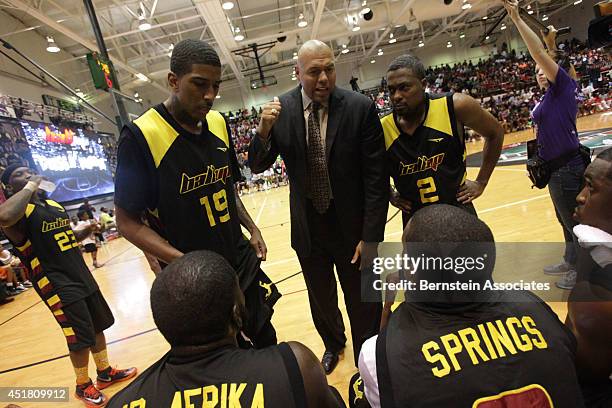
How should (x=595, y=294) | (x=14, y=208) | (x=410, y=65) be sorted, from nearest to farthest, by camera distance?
(x=595, y=294) < (x=410, y=65) < (x=14, y=208)

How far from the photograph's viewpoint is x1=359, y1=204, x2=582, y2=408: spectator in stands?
0.91 m

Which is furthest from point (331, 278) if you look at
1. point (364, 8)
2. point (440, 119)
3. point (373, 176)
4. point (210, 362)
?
point (364, 8)

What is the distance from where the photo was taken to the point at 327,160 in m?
2.06

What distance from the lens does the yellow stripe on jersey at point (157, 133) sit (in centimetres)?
157

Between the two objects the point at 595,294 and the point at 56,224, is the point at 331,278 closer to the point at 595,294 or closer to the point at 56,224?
the point at 595,294

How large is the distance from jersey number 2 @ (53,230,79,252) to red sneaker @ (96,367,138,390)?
3.61 feet

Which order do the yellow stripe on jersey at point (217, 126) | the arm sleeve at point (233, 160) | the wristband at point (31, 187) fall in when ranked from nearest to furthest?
the yellow stripe on jersey at point (217, 126) < the arm sleeve at point (233, 160) < the wristband at point (31, 187)

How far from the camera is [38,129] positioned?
12.5 meters

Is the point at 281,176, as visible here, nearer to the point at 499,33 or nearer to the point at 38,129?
the point at 38,129

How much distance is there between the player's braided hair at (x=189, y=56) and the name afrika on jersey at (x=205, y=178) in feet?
1.46

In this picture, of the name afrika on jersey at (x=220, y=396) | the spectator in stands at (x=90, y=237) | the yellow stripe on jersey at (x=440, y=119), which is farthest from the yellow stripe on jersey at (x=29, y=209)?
the yellow stripe on jersey at (x=440, y=119)

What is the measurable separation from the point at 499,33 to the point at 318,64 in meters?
31.6

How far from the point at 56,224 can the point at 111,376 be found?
1358mm

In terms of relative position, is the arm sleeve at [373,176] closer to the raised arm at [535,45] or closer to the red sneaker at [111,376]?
the raised arm at [535,45]
